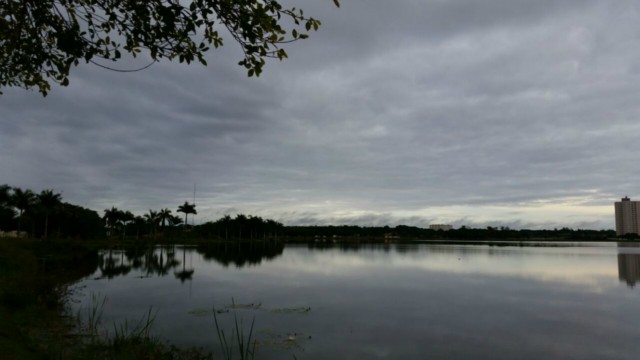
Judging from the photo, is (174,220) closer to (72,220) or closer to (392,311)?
(72,220)

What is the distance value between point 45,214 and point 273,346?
78.2 metres

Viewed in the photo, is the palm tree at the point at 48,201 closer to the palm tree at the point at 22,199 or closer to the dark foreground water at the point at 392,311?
the palm tree at the point at 22,199

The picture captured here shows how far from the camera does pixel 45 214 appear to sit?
257ft

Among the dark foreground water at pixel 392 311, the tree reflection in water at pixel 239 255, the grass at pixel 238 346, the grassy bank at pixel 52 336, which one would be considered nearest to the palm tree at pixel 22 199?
the tree reflection in water at pixel 239 255

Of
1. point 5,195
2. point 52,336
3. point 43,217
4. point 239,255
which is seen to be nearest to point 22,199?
point 5,195

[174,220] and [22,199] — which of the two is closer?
[22,199]

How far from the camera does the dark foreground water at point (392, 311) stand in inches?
674

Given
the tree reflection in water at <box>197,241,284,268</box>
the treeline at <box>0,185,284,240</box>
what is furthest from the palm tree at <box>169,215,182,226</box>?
the tree reflection in water at <box>197,241,284,268</box>

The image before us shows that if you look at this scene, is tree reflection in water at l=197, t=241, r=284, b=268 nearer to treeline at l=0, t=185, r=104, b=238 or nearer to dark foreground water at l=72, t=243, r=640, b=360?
dark foreground water at l=72, t=243, r=640, b=360

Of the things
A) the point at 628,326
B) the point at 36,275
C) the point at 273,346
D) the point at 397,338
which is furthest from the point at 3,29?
the point at 36,275

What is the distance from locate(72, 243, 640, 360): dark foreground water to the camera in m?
17.1

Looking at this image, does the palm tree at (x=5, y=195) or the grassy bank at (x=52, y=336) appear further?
the palm tree at (x=5, y=195)

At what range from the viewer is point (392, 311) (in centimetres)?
2452

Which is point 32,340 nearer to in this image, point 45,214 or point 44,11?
point 44,11
